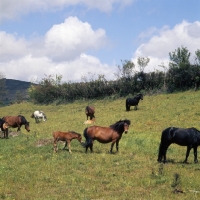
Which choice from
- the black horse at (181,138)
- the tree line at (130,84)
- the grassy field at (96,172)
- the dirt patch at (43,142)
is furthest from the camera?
the tree line at (130,84)

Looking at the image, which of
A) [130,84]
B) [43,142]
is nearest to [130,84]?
[130,84]

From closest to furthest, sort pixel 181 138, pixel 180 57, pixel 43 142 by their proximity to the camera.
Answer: pixel 181 138, pixel 43 142, pixel 180 57

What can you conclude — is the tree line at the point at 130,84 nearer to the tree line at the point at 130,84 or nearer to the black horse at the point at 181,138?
the tree line at the point at 130,84

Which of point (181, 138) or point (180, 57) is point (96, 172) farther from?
point (180, 57)

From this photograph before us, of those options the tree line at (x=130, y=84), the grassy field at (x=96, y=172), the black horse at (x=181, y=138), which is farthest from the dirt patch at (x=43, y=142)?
the tree line at (x=130, y=84)

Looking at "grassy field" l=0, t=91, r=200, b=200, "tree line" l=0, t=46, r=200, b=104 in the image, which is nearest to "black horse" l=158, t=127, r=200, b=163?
"grassy field" l=0, t=91, r=200, b=200

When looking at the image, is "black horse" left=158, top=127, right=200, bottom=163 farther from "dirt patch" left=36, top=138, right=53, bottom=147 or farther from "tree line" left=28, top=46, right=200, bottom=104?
"tree line" left=28, top=46, right=200, bottom=104

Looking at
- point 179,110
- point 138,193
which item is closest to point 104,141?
point 138,193

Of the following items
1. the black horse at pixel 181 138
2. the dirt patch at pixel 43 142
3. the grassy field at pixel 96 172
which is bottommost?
the grassy field at pixel 96 172

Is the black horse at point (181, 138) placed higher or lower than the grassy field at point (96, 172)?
higher

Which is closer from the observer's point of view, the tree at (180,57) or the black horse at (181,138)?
the black horse at (181,138)

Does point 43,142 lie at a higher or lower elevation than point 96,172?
higher

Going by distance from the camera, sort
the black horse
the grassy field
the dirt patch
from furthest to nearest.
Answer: the dirt patch → the black horse → the grassy field

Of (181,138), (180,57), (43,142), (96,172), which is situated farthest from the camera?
(180,57)
